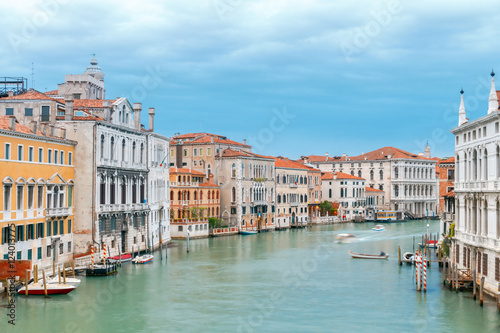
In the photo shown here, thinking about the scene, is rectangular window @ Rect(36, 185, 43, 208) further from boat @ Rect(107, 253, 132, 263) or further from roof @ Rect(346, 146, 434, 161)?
roof @ Rect(346, 146, 434, 161)

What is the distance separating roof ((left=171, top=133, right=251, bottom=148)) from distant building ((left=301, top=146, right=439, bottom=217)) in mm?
21666

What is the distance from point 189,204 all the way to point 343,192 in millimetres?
28795

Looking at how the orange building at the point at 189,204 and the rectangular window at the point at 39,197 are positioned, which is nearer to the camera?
the rectangular window at the point at 39,197

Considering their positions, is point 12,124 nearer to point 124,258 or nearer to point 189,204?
point 124,258

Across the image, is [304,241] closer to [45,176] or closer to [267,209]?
[267,209]

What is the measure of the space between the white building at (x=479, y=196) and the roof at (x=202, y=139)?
29.3 m

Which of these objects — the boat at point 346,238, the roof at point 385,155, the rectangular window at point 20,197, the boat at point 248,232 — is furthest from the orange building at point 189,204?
the roof at point 385,155

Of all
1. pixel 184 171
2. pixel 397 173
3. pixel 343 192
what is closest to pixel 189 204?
pixel 184 171

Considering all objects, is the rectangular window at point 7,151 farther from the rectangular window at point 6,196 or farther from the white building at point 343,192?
the white building at point 343,192

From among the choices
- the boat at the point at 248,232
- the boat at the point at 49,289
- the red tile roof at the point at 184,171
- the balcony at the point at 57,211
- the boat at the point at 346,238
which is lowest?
the boat at the point at 49,289

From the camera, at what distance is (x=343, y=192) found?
70.7m

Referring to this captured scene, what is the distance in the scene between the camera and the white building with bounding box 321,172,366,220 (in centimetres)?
7069

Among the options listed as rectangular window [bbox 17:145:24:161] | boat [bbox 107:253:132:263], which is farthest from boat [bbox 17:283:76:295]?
boat [bbox 107:253:132:263]

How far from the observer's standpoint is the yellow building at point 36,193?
22.5 meters
